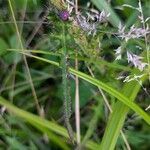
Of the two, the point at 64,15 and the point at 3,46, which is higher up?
the point at 64,15

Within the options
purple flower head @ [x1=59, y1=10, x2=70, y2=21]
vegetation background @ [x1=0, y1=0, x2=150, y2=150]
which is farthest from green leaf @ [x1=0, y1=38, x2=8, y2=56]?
purple flower head @ [x1=59, y1=10, x2=70, y2=21]

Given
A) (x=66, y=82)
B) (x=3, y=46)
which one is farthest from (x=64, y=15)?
(x=3, y=46)

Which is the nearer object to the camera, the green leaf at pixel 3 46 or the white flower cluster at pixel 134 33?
the white flower cluster at pixel 134 33

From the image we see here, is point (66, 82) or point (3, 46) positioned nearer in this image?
point (66, 82)

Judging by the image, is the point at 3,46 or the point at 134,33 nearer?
the point at 134,33

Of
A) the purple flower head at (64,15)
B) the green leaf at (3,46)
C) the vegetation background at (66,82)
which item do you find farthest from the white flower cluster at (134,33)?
the green leaf at (3,46)

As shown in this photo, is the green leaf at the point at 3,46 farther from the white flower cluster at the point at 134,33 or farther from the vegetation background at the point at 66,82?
the white flower cluster at the point at 134,33

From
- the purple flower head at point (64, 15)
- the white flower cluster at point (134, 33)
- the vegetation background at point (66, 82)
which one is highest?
the purple flower head at point (64, 15)

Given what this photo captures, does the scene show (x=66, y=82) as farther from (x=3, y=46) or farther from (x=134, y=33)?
(x=3, y=46)

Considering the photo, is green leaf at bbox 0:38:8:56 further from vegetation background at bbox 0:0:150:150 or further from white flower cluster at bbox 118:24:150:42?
white flower cluster at bbox 118:24:150:42
